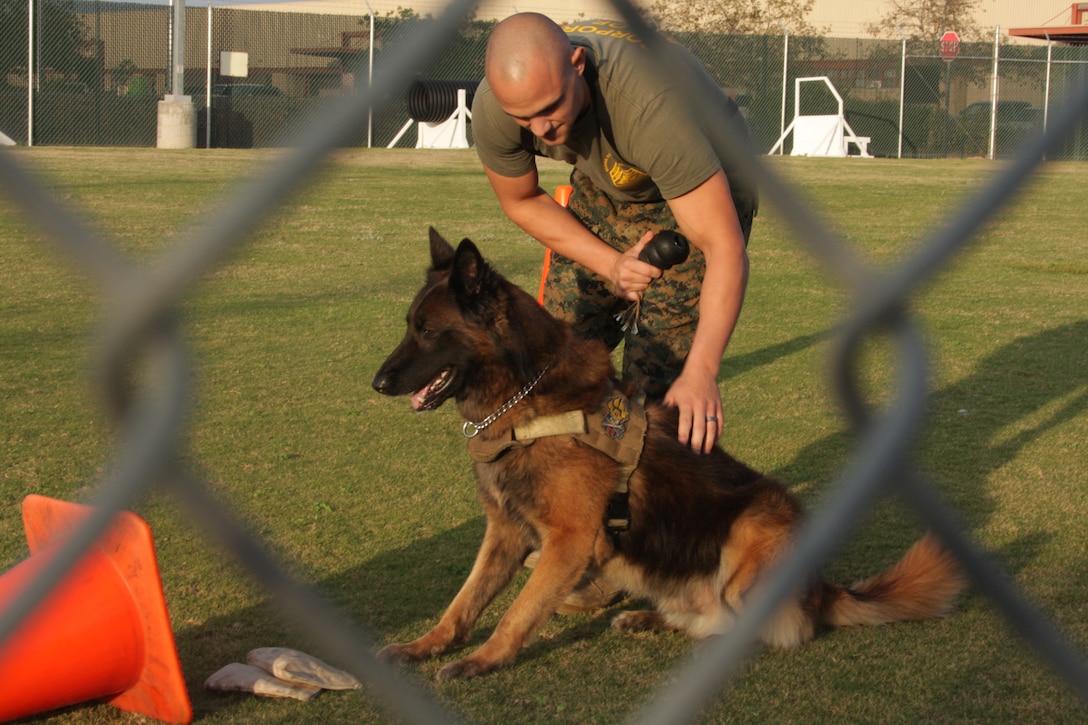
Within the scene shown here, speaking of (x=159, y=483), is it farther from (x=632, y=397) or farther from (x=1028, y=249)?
(x=1028, y=249)

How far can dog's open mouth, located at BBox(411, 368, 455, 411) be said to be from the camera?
3.24m

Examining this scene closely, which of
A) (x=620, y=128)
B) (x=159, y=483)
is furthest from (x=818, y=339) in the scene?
(x=159, y=483)

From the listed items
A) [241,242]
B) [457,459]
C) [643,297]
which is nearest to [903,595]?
[643,297]

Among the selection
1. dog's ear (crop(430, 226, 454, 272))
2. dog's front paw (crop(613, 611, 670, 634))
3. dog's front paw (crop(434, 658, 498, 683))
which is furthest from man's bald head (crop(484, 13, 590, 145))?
dog's front paw (crop(613, 611, 670, 634))

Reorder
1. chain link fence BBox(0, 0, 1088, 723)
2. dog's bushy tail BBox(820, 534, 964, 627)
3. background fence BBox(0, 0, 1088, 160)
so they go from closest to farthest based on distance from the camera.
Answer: chain link fence BBox(0, 0, 1088, 723) → dog's bushy tail BBox(820, 534, 964, 627) → background fence BBox(0, 0, 1088, 160)

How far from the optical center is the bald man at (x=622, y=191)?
2.48 meters

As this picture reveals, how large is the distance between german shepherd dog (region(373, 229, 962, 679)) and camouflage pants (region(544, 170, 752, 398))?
1.85 feet

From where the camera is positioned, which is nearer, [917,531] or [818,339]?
[917,531]

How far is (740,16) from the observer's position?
27.3 metres

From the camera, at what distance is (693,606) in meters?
3.19

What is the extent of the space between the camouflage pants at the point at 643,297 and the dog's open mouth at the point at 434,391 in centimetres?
73

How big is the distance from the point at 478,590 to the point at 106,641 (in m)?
1.13

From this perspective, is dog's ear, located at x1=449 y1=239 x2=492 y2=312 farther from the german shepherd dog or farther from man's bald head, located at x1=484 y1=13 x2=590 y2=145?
man's bald head, located at x1=484 y1=13 x2=590 y2=145

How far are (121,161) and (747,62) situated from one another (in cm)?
1447
